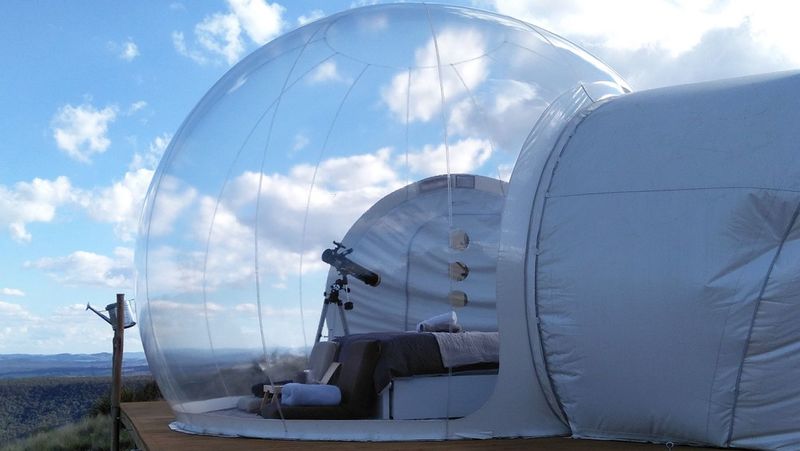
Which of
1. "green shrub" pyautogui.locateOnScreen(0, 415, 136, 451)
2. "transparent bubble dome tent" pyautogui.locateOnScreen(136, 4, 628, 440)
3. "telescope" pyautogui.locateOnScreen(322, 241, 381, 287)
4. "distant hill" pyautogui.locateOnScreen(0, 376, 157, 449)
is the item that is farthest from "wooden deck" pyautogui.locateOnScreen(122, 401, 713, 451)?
"distant hill" pyautogui.locateOnScreen(0, 376, 157, 449)

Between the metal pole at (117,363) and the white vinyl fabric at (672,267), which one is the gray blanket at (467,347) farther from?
the metal pole at (117,363)

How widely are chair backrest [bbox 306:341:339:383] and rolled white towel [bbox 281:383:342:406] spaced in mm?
144

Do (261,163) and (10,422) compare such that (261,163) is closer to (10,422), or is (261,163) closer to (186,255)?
(186,255)

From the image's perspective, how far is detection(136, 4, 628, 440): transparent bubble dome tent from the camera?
5.95 meters

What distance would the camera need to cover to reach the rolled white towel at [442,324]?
6.63m

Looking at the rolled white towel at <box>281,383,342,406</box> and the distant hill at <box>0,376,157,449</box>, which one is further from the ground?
the rolled white towel at <box>281,383,342,406</box>

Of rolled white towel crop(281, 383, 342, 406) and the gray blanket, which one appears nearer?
rolled white towel crop(281, 383, 342, 406)

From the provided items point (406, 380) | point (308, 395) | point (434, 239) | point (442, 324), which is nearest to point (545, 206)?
point (434, 239)

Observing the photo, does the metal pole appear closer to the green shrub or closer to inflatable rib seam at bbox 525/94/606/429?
the green shrub

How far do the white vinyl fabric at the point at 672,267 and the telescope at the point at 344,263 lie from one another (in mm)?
1011

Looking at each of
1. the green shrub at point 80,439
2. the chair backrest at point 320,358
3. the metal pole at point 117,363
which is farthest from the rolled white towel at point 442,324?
the green shrub at point 80,439

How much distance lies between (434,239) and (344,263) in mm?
635

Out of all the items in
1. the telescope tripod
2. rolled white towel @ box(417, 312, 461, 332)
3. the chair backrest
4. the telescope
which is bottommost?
the chair backrest

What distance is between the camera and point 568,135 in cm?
641
